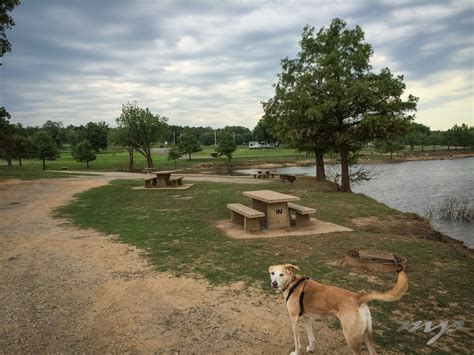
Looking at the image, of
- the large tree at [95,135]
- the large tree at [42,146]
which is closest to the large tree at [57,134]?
the large tree at [95,135]

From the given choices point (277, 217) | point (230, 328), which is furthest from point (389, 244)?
point (230, 328)

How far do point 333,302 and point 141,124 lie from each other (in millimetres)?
44927

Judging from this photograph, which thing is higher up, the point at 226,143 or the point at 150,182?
the point at 226,143

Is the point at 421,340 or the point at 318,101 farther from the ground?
the point at 318,101

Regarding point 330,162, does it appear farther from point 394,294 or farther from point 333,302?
point 394,294

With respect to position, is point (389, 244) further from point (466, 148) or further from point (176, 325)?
point (466, 148)

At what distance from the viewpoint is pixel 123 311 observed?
5.58m

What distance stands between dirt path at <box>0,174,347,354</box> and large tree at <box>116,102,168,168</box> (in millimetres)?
38699

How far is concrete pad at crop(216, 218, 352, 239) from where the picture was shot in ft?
33.1

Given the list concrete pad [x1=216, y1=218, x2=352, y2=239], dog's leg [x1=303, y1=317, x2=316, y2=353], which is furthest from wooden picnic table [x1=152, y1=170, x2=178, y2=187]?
dog's leg [x1=303, y1=317, x2=316, y2=353]

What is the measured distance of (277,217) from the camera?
436 inches

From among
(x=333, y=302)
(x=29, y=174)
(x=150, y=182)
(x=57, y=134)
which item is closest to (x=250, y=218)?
(x=333, y=302)

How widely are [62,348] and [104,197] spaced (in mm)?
14971
